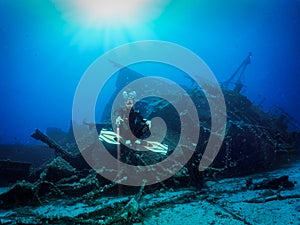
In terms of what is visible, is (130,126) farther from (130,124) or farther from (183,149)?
(183,149)

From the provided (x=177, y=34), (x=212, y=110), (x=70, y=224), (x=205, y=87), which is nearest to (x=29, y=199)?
(x=70, y=224)

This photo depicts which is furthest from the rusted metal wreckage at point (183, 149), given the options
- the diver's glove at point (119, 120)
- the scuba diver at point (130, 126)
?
the diver's glove at point (119, 120)

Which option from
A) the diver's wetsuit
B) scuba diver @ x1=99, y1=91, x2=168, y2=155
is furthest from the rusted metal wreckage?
the diver's wetsuit

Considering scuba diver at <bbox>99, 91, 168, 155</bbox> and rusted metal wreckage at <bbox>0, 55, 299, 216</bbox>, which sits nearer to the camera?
rusted metal wreckage at <bbox>0, 55, 299, 216</bbox>

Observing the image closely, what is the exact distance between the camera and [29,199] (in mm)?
4992

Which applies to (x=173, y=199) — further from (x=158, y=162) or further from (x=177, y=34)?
(x=177, y=34)

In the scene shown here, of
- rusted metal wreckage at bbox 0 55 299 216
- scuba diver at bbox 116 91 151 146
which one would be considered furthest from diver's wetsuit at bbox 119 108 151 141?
rusted metal wreckage at bbox 0 55 299 216

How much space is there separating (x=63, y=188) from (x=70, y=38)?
119388 millimetres

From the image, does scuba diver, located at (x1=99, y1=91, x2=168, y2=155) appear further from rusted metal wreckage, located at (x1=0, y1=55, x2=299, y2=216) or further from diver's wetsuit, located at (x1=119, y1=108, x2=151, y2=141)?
rusted metal wreckage, located at (x1=0, y1=55, x2=299, y2=216)

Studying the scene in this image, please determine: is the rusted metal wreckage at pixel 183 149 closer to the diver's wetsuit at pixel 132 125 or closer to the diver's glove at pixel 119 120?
the diver's wetsuit at pixel 132 125

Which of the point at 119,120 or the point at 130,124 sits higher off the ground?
the point at 119,120

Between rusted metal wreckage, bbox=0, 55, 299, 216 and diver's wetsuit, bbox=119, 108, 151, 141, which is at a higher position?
diver's wetsuit, bbox=119, 108, 151, 141

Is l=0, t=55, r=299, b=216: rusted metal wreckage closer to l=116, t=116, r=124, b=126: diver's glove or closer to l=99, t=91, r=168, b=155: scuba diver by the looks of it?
l=99, t=91, r=168, b=155: scuba diver

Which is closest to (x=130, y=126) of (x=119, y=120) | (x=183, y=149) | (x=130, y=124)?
(x=130, y=124)
